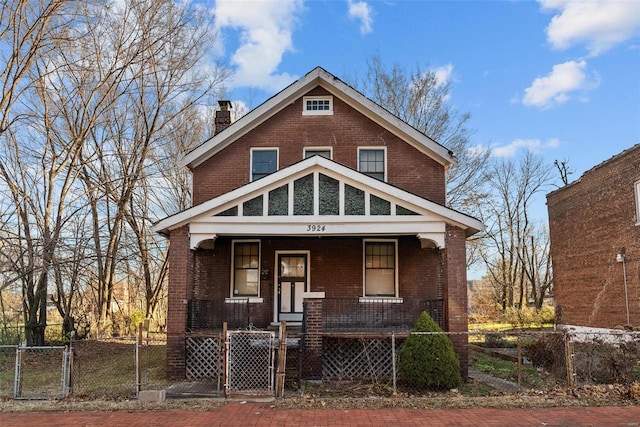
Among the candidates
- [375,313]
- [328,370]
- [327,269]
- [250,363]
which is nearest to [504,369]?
[375,313]

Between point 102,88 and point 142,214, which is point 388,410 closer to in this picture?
point 102,88

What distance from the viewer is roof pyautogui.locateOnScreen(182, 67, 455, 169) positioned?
15742mm

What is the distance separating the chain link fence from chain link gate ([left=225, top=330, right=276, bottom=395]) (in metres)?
0.03

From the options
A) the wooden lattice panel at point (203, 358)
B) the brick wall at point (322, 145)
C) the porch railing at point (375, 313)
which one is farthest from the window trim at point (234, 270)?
the wooden lattice panel at point (203, 358)

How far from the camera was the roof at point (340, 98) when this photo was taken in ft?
51.6

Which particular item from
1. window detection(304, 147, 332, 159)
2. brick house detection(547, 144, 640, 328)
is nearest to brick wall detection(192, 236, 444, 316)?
window detection(304, 147, 332, 159)

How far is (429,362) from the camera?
10.8m

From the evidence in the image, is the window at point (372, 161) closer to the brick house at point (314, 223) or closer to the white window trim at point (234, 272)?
the brick house at point (314, 223)

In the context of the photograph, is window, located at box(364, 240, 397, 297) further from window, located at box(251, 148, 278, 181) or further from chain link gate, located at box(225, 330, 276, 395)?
chain link gate, located at box(225, 330, 276, 395)

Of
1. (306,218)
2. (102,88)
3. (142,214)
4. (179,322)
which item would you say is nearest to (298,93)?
(306,218)

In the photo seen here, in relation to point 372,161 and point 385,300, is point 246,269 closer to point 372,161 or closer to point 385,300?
point 385,300

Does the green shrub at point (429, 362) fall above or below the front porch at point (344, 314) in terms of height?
below

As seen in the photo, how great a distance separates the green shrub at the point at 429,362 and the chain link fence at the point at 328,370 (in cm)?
23

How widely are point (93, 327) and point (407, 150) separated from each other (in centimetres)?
1611
